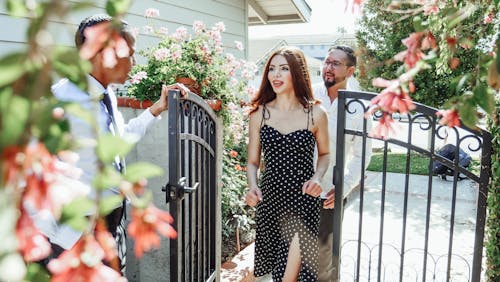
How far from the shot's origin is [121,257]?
1993mm

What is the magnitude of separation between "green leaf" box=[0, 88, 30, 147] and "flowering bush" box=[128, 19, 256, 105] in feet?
8.34

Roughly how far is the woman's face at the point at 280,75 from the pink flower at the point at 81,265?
7.21 ft

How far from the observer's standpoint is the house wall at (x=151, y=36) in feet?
9.23

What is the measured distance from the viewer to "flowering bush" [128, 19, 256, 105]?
2986 millimetres

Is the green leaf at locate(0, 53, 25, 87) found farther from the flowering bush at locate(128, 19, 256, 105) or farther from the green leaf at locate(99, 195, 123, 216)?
the flowering bush at locate(128, 19, 256, 105)

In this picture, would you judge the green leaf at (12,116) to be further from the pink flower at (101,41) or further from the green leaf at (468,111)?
A: the green leaf at (468,111)

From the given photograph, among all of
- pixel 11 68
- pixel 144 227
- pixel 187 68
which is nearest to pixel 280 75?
pixel 187 68

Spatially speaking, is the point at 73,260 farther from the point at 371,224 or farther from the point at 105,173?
the point at 371,224

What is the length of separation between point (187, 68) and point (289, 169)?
1.13 metres

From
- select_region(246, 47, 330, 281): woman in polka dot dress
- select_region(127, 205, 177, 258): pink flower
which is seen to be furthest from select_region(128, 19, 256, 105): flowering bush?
select_region(127, 205, 177, 258): pink flower

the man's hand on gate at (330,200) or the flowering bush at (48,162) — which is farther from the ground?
the flowering bush at (48,162)

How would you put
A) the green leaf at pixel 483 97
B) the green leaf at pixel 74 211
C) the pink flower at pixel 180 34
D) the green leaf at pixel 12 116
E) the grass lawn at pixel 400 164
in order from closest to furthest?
the green leaf at pixel 12 116
the green leaf at pixel 74 211
the green leaf at pixel 483 97
the pink flower at pixel 180 34
the grass lawn at pixel 400 164

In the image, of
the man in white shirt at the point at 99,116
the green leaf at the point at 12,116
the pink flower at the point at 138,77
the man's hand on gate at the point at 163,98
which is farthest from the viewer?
the pink flower at the point at 138,77

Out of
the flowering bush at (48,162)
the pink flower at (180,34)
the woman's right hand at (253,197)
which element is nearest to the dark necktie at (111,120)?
the woman's right hand at (253,197)
